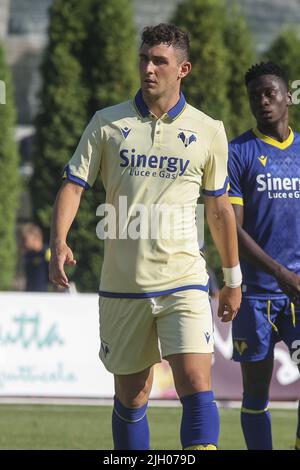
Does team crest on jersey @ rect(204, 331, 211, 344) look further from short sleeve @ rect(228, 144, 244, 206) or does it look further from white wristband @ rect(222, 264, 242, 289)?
short sleeve @ rect(228, 144, 244, 206)

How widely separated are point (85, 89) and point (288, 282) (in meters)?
15.1

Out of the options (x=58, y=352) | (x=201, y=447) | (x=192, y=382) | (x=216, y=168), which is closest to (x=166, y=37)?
(x=216, y=168)

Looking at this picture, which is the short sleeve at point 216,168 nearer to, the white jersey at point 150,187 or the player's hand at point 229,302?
the white jersey at point 150,187

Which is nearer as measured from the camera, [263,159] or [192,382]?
[192,382]

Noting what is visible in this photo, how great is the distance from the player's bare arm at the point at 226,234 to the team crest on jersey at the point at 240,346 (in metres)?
0.97

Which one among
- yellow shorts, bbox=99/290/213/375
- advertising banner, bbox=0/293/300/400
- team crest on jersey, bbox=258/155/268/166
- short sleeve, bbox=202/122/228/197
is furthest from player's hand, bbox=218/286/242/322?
advertising banner, bbox=0/293/300/400

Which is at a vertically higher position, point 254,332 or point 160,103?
point 160,103

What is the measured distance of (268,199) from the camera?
22.5ft

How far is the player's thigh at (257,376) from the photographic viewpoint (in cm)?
689

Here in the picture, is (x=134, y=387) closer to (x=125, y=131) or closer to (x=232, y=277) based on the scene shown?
(x=232, y=277)

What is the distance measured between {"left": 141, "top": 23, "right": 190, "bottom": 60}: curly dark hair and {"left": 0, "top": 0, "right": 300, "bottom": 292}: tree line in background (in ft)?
49.2

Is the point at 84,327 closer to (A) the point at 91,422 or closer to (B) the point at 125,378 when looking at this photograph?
(A) the point at 91,422

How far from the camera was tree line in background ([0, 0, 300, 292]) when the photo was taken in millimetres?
21016

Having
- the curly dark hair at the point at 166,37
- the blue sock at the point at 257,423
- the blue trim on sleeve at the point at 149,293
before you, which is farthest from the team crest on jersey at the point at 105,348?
the curly dark hair at the point at 166,37
